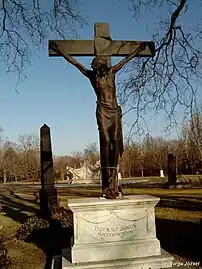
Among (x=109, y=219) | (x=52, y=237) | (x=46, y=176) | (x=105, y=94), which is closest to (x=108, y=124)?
(x=105, y=94)

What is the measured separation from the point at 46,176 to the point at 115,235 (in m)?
8.32

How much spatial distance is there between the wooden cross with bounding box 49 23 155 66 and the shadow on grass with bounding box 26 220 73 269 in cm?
436

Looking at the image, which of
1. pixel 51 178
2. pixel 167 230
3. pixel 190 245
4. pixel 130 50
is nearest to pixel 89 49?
pixel 130 50

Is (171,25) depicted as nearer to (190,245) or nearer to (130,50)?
(130,50)

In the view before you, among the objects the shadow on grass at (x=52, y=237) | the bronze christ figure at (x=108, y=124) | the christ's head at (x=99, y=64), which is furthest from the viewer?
the shadow on grass at (x=52, y=237)

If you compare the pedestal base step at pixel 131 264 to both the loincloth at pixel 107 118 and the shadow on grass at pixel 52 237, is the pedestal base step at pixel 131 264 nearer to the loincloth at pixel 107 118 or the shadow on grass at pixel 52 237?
the loincloth at pixel 107 118

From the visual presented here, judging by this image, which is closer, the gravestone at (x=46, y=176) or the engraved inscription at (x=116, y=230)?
the engraved inscription at (x=116, y=230)

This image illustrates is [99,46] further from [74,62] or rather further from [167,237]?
[167,237]

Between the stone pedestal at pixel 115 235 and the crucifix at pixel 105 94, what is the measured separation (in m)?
0.31

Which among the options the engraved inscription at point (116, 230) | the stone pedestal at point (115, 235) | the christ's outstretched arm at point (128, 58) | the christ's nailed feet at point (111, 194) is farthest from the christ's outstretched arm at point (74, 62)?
the engraved inscription at point (116, 230)

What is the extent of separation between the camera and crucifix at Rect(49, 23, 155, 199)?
509 centimetres

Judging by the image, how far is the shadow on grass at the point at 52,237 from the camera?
7.46 m

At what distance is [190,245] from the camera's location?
642 centimetres

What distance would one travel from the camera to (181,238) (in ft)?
23.5
